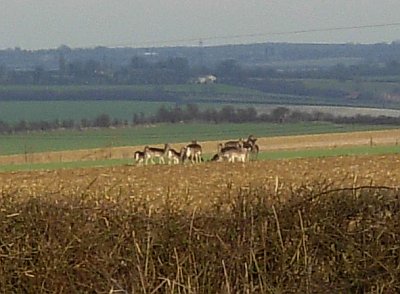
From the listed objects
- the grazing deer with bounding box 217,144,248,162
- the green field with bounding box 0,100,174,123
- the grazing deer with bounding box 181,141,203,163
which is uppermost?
the grazing deer with bounding box 217,144,248,162

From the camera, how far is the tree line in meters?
67.9

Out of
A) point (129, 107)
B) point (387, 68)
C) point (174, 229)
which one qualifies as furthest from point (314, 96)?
point (174, 229)

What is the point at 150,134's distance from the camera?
6384 cm

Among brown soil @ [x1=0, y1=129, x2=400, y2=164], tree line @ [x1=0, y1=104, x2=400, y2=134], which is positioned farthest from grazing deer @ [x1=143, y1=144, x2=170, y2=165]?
tree line @ [x1=0, y1=104, x2=400, y2=134]

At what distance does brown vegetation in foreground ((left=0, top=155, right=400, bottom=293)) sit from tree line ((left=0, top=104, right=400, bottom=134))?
5601cm

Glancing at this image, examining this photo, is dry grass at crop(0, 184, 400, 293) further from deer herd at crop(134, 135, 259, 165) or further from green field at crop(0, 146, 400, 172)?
green field at crop(0, 146, 400, 172)

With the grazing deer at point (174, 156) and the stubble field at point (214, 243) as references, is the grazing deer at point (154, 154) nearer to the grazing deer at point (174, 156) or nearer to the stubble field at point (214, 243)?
the grazing deer at point (174, 156)

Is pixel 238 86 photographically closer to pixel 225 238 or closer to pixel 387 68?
pixel 387 68

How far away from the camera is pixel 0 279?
390 inches

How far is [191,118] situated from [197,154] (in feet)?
115

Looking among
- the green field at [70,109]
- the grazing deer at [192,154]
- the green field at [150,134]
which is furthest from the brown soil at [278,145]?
the green field at [70,109]

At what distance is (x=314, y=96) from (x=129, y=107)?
14.7 metres

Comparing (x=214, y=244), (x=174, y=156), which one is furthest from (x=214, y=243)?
(x=174, y=156)

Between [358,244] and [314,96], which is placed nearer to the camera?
[358,244]
